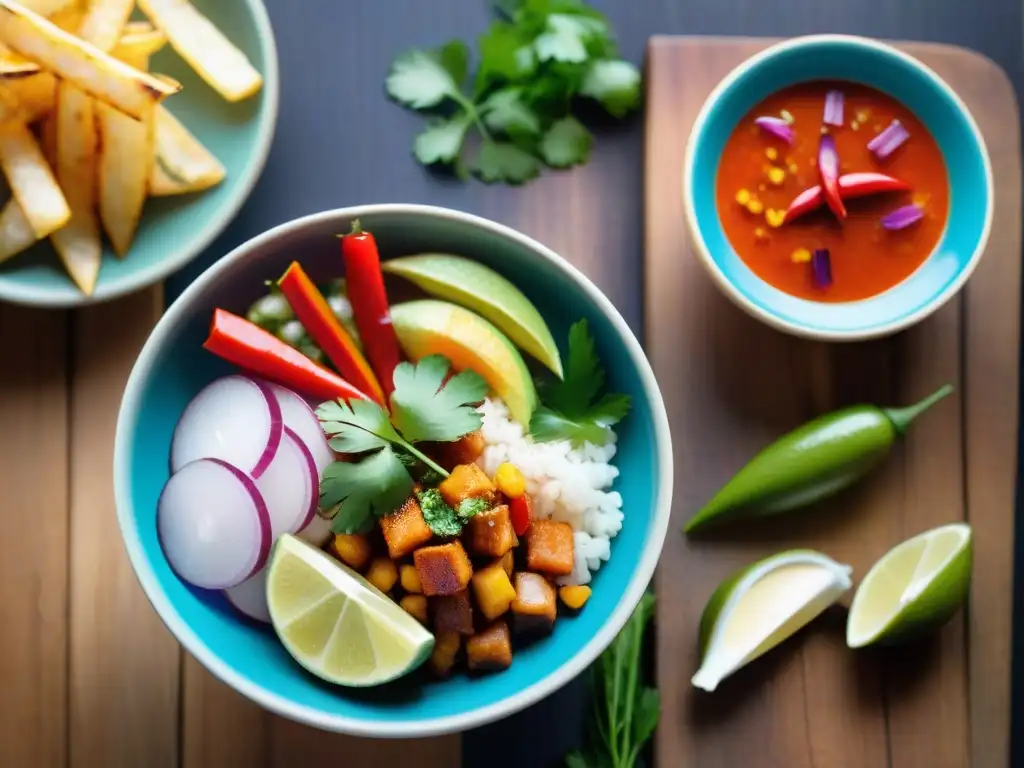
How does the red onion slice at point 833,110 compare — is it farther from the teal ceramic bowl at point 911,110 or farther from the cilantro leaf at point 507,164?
the cilantro leaf at point 507,164

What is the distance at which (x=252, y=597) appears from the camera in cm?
135

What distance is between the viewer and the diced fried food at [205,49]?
4.74 ft

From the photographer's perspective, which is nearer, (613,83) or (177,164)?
(177,164)

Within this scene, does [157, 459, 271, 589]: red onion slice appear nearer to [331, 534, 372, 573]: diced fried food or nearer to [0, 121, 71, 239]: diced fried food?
[331, 534, 372, 573]: diced fried food

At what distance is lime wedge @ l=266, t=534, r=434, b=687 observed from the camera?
1.25 metres

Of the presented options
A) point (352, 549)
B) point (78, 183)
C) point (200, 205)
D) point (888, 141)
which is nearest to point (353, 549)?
point (352, 549)

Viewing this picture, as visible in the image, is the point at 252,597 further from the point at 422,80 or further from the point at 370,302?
the point at 422,80

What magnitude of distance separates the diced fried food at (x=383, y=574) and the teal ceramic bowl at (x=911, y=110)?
62cm

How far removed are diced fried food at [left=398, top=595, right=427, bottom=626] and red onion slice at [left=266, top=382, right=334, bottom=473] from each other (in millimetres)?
205

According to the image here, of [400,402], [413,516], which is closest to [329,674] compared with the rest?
[413,516]

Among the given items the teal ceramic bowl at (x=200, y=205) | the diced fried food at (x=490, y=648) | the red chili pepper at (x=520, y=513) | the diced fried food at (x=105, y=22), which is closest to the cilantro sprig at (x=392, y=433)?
the red chili pepper at (x=520, y=513)

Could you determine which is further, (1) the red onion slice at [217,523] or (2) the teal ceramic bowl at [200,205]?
(2) the teal ceramic bowl at [200,205]

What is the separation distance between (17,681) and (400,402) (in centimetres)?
78

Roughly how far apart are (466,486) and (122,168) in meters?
0.68
